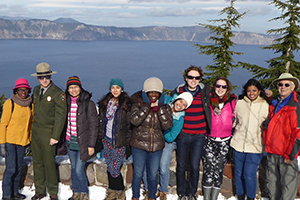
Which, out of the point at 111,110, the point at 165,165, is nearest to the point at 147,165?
the point at 165,165

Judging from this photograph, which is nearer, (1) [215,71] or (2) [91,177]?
(2) [91,177]

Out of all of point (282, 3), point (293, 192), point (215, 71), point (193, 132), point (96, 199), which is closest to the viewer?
point (293, 192)

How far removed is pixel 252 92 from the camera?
423 cm

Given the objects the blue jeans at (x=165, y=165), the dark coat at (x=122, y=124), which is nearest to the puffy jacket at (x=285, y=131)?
the blue jeans at (x=165, y=165)

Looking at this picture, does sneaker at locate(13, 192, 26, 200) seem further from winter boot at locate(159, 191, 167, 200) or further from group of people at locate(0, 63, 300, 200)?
winter boot at locate(159, 191, 167, 200)

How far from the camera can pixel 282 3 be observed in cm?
1867

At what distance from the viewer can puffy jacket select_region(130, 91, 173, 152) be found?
13.3 ft

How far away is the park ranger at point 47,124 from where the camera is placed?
4375 millimetres

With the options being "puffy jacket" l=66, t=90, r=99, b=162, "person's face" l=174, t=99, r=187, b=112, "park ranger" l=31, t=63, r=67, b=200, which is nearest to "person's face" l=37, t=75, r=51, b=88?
"park ranger" l=31, t=63, r=67, b=200

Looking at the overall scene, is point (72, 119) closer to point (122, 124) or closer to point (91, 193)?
point (122, 124)

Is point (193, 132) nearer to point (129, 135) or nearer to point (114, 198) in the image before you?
point (129, 135)

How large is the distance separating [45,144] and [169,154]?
2.26 metres

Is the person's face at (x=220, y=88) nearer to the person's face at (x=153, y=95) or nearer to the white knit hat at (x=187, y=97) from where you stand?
the white knit hat at (x=187, y=97)

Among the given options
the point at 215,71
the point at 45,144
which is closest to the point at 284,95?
the point at 45,144
